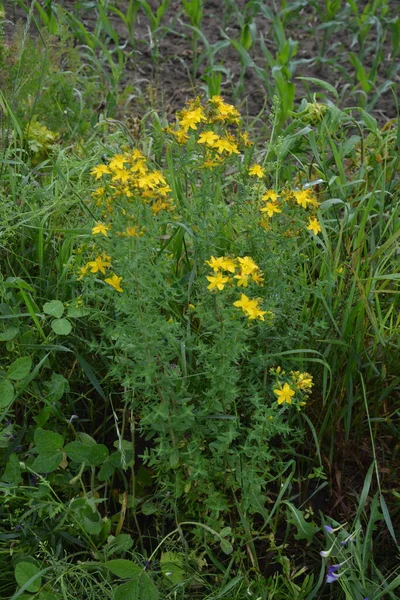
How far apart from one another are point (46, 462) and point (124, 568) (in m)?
0.33

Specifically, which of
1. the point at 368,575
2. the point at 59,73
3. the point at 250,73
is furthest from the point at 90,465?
the point at 250,73

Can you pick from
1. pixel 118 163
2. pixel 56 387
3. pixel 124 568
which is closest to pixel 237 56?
pixel 56 387

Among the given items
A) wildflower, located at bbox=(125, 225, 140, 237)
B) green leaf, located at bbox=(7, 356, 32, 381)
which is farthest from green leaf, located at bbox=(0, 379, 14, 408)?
wildflower, located at bbox=(125, 225, 140, 237)

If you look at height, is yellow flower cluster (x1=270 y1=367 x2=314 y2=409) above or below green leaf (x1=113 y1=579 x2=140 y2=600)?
above

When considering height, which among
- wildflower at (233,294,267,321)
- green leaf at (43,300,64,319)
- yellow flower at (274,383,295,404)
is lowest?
green leaf at (43,300,64,319)

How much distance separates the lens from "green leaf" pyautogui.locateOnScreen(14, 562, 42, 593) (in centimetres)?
176

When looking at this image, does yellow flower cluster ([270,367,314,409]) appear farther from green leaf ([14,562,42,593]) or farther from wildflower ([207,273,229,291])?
green leaf ([14,562,42,593])

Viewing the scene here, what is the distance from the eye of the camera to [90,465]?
2.01m

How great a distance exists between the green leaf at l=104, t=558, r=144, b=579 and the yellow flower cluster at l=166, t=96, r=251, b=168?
2.94 feet

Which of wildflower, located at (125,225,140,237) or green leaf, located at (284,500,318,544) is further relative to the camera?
green leaf, located at (284,500,318,544)

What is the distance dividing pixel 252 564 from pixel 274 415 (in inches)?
15.4

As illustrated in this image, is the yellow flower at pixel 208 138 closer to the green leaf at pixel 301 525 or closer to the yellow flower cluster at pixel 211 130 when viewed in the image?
the yellow flower cluster at pixel 211 130

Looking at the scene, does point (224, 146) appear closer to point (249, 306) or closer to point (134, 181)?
point (134, 181)

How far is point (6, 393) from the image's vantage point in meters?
1.98
